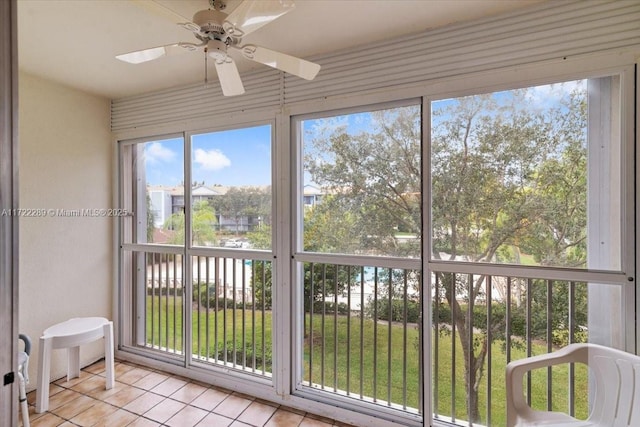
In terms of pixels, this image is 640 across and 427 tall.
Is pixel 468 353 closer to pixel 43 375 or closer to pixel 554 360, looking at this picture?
pixel 554 360

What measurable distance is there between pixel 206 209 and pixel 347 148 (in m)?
1.40

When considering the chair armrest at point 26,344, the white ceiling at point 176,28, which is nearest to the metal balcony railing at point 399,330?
the chair armrest at point 26,344

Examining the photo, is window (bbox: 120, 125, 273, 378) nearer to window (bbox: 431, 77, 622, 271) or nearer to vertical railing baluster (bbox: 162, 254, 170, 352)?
vertical railing baluster (bbox: 162, 254, 170, 352)

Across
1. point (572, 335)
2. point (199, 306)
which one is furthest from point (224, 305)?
point (572, 335)

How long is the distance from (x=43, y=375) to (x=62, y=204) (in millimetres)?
1392

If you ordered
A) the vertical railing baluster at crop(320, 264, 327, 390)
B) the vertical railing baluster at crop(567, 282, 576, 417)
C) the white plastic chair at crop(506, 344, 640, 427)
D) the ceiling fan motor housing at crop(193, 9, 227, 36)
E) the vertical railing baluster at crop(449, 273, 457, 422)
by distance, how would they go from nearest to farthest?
the ceiling fan motor housing at crop(193, 9, 227, 36) < the white plastic chair at crop(506, 344, 640, 427) < the vertical railing baluster at crop(567, 282, 576, 417) < the vertical railing baluster at crop(449, 273, 457, 422) < the vertical railing baluster at crop(320, 264, 327, 390)

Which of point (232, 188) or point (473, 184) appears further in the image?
point (232, 188)

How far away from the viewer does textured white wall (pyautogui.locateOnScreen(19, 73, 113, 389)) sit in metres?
2.56

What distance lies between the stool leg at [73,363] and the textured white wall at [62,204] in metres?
0.09

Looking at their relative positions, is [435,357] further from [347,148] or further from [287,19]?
[287,19]

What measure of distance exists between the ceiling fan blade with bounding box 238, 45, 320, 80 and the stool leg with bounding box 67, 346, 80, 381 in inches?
114

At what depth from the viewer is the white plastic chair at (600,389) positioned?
1.42 m

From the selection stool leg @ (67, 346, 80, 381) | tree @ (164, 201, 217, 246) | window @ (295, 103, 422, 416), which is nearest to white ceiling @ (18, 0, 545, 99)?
window @ (295, 103, 422, 416)

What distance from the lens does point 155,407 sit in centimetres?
232
